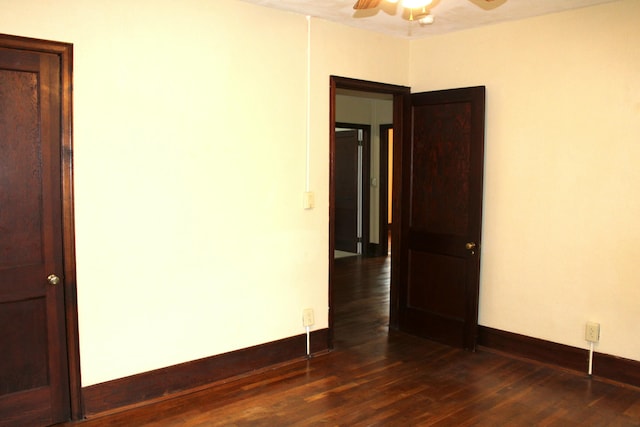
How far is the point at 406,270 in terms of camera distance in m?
4.80

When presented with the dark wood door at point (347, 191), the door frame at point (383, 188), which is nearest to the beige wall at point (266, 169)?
the door frame at point (383, 188)

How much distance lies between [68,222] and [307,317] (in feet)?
6.18

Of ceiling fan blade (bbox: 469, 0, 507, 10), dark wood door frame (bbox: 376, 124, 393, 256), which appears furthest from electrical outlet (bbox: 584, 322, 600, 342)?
dark wood door frame (bbox: 376, 124, 393, 256)

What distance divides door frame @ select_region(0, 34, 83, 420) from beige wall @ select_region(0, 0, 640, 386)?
1.8 inches

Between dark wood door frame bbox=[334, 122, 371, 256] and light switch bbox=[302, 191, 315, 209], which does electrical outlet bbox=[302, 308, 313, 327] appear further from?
dark wood door frame bbox=[334, 122, 371, 256]

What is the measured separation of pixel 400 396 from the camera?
345 cm

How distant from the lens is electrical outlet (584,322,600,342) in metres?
3.72

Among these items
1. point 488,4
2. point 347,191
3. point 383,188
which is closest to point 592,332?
point 488,4

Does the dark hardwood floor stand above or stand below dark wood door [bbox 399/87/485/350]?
below

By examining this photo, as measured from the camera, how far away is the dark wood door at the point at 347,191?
27.6ft

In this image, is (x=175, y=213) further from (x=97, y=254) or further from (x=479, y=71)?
(x=479, y=71)

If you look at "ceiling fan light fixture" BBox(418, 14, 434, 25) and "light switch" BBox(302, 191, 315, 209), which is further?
"light switch" BBox(302, 191, 315, 209)

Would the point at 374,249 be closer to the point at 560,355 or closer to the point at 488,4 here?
the point at 560,355

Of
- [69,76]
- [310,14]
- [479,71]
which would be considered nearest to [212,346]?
[69,76]
